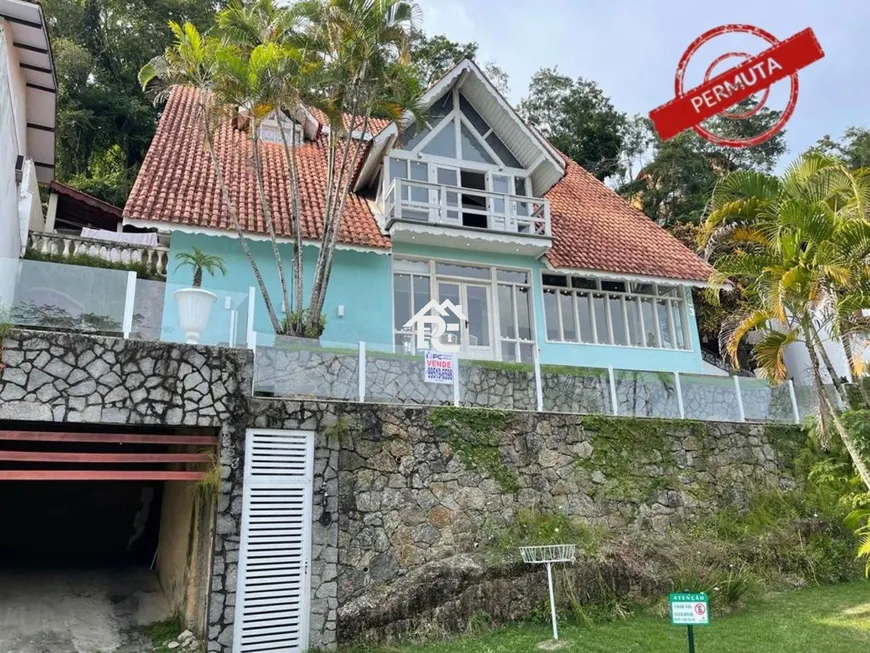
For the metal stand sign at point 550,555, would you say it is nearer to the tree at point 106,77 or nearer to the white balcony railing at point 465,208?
the white balcony railing at point 465,208

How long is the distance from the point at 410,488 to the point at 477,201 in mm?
8470

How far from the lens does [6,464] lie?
10.4m

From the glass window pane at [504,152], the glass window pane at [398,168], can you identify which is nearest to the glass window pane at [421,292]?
the glass window pane at [398,168]

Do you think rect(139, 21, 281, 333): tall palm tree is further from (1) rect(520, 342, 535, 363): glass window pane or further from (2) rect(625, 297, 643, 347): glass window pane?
(2) rect(625, 297, 643, 347): glass window pane

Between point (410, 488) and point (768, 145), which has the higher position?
point (768, 145)

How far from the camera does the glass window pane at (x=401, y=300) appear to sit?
48.2ft

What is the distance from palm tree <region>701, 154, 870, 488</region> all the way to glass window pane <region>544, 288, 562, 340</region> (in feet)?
15.7

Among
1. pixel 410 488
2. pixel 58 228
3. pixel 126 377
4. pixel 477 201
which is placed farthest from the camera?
pixel 58 228

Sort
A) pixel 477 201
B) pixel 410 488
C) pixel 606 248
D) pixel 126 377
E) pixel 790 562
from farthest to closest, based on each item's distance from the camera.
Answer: pixel 606 248 < pixel 477 201 < pixel 790 562 < pixel 410 488 < pixel 126 377

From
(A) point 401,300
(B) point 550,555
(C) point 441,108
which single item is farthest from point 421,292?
(B) point 550,555

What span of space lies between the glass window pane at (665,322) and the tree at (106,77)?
20.0 m

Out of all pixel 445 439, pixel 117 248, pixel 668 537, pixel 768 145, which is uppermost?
pixel 768 145

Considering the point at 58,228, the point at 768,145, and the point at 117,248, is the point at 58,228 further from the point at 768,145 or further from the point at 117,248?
the point at 768,145

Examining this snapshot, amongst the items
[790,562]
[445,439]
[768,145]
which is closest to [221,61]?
[445,439]
